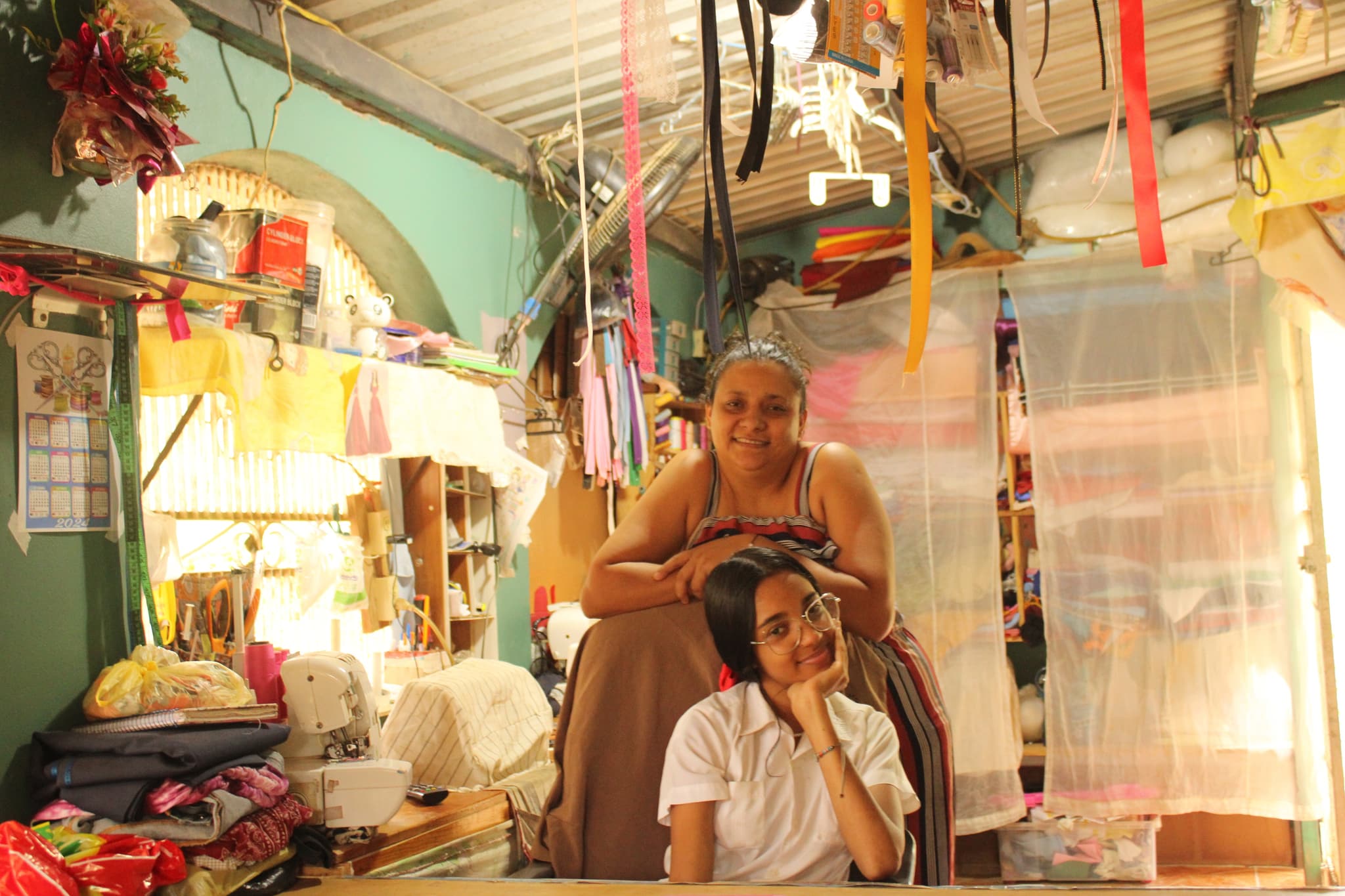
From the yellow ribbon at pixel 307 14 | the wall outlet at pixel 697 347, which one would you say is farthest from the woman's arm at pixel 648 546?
the wall outlet at pixel 697 347

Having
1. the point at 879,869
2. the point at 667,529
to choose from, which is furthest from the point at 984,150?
the point at 879,869

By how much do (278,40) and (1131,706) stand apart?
14.3ft

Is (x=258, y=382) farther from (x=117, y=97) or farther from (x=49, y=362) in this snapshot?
(x=117, y=97)

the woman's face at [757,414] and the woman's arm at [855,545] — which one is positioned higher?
the woman's face at [757,414]

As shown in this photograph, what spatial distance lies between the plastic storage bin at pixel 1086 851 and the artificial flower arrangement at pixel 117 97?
14.2ft

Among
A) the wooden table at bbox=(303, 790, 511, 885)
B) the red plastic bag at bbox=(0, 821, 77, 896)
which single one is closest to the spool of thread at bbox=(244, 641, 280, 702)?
the wooden table at bbox=(303, 790, 511, 885)

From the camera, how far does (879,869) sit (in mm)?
1657

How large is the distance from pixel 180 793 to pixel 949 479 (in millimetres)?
4050

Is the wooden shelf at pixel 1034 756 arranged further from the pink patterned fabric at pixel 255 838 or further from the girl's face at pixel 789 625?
the pink patterned fabric at pixel 255 838

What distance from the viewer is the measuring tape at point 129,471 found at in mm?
2344

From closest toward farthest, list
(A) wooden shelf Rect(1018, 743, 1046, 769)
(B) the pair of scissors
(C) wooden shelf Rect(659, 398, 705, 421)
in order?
(B) the pair of scissors
(A) wooden shelf Rect(1018, 743, 1046, 769)
(C) wooden shelf Rect(659, 398, 705, 421)

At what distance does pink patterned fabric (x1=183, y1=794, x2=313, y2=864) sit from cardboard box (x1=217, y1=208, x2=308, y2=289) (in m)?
1.30

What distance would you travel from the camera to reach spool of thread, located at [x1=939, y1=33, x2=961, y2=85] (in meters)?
1.40

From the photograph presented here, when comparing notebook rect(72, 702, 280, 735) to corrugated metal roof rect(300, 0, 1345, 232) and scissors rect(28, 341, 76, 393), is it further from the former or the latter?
corrugated metal roof rect(300, 0, 1345, 232)
